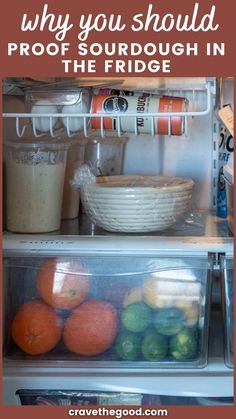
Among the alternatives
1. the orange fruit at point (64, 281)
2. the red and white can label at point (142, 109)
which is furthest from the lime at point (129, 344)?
the red and white can label at point (142, 109)

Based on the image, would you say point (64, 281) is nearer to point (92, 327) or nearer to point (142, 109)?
point (92, 327)

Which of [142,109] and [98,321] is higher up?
[142,109]

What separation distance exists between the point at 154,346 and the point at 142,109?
0.46m

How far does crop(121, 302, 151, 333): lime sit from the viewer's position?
119 centimetres

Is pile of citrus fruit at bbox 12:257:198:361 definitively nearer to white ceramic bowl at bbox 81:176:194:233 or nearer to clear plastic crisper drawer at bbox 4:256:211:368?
clear plastic crisper drawer at bbox 4:256:211:368

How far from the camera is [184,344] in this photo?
1196mm

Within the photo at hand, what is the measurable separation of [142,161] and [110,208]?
46 cm

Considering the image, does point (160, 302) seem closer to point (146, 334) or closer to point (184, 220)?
point (146, 334)

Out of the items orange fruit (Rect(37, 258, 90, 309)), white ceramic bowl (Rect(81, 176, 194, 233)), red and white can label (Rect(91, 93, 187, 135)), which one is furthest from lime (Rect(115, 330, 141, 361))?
red and white can label (Rect(91, 93, 187, 135))

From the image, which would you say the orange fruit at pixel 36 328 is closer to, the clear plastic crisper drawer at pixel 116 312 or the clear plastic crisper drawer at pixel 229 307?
the clear plastic crisper drawer at pixel 116 312

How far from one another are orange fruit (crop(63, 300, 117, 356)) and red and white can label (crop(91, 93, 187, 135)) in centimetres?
36

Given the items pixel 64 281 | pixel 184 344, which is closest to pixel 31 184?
pixel 64 281

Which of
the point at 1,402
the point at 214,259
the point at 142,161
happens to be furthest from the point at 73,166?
the point at 1,402

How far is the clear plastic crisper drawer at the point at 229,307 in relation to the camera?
119cm
